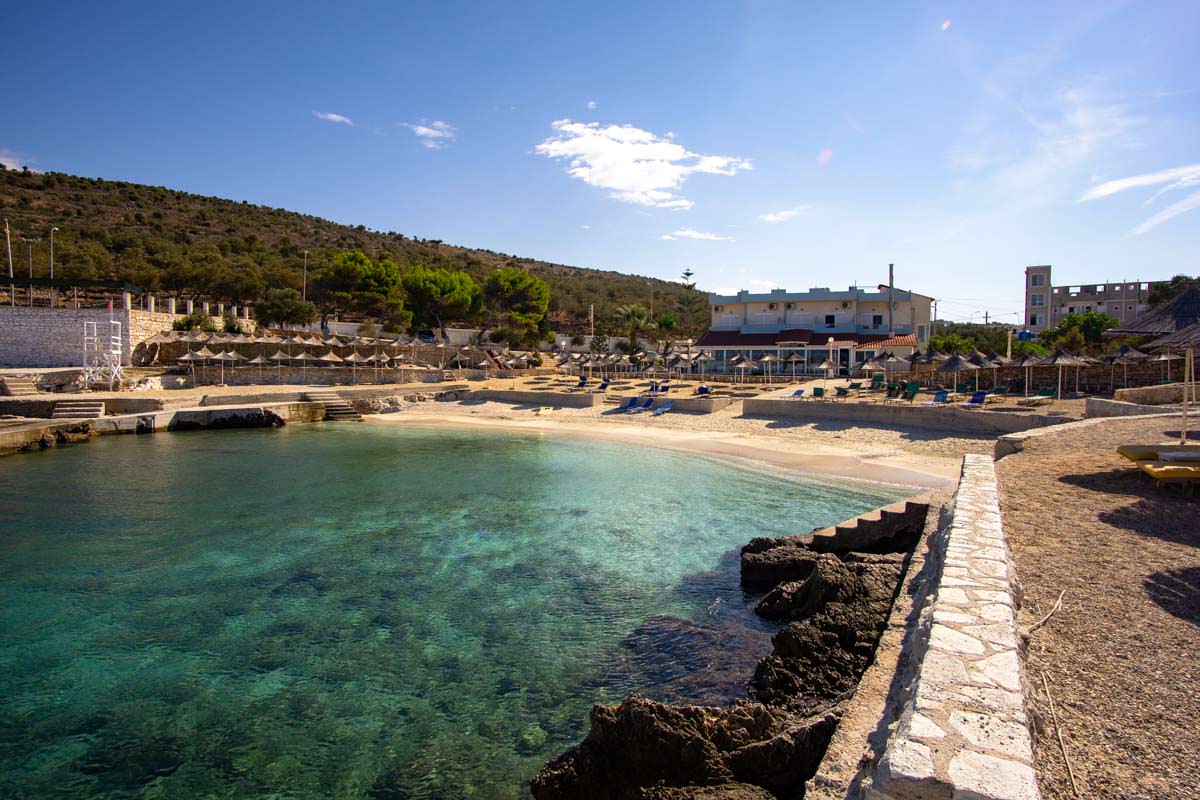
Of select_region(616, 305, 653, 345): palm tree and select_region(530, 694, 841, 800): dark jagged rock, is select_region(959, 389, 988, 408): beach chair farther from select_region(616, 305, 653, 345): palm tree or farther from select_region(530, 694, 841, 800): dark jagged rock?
select_region(616, 305, 653, 345): palm tree

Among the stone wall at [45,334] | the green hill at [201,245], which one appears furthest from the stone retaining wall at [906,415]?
the green hill at [201,245]

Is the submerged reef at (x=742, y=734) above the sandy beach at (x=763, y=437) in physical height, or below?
below

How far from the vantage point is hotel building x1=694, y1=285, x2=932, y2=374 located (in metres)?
40.0

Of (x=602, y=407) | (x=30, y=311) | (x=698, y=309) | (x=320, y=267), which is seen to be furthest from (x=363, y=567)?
(x=698, y=309)

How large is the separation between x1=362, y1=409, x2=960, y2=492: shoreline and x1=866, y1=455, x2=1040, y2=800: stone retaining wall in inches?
415

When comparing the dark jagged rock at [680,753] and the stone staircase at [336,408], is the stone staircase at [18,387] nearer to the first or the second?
the stone staircase at [336,408]

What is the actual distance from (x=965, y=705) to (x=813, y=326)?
43535mm

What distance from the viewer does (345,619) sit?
7.93 m

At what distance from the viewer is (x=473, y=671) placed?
6.68 metres

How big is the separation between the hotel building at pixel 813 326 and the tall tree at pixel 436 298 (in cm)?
1968

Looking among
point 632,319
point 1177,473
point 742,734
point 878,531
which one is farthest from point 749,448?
point 632,319

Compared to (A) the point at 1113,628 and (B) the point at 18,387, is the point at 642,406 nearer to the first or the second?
(A) the point at 1113,628

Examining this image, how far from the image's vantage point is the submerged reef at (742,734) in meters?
4.12

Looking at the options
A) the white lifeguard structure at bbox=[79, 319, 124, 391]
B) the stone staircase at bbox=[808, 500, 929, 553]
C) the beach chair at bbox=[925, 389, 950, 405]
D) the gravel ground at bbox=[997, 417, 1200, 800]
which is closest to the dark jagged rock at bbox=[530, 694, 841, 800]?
the gravel ground at bbox=[997, 417, 1200, 800]
